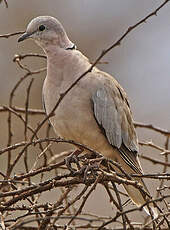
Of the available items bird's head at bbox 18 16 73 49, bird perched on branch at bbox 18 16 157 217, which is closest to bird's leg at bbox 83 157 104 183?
bird perched on branch at bbox 18 16 157 217

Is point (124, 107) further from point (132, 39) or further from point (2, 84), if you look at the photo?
point (132, 39)

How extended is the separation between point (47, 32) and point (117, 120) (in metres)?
0.46

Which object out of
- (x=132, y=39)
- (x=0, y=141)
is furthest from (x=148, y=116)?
(x=0, y=141)

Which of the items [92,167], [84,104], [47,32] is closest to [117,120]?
[84,104]

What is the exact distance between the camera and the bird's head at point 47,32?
254cm

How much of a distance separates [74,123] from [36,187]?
69 cm

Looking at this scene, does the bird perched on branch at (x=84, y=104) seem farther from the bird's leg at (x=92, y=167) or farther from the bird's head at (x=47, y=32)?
the bird's leg at (x=92, y=167)

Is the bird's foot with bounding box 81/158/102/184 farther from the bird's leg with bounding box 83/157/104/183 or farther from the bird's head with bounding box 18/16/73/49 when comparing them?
the bird's head with bounding box 18/16/73/49

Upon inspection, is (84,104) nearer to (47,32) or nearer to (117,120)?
(117,120)

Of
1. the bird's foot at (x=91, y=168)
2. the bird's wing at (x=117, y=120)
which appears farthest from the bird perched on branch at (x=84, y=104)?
the bird's foot at (x=91, y=168)

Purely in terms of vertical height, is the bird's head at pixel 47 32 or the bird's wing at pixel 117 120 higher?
the bird's head at pixel 47 32

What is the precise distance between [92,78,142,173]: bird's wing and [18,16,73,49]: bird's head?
28cm

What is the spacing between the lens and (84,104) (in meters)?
2.42

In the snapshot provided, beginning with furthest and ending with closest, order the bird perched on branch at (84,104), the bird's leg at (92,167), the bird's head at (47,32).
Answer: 1. the bird's head at (47,32)
2. the bird perched on branch at (84,104)
3. the bird's leg at (92,167)
